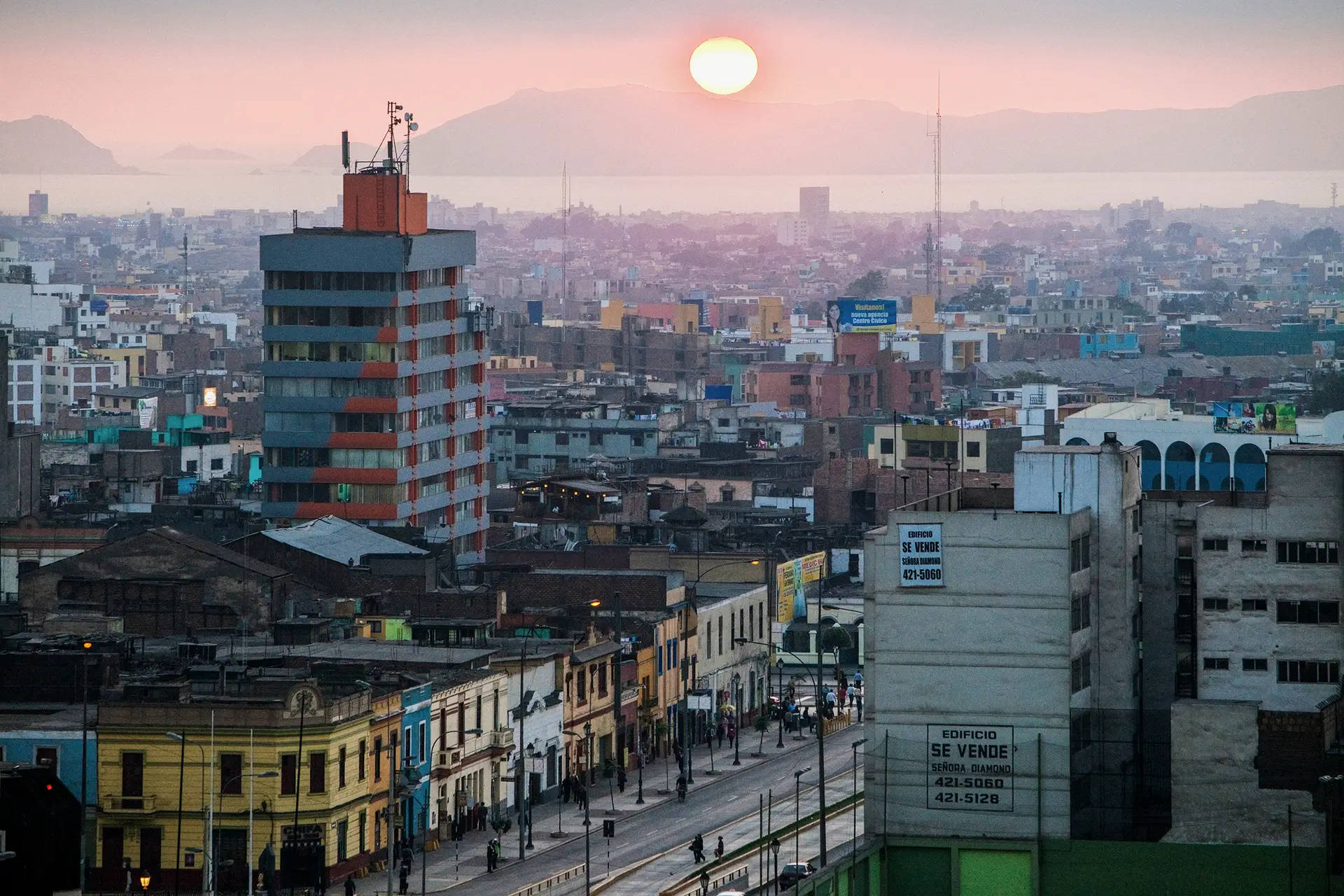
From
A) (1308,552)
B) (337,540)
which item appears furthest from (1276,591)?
(337,540)

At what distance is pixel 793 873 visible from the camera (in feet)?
231

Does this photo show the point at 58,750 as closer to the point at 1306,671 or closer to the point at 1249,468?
the point at 1306,671

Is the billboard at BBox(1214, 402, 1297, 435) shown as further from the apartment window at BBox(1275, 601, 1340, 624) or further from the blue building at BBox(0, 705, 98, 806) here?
the blue building at BBox(0, 705, 98, 806)

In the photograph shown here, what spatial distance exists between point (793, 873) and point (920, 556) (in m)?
7.82

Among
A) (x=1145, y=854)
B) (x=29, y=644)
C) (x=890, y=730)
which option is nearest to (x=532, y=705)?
(x=29, y=644)

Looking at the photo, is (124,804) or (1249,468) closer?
(124,804)

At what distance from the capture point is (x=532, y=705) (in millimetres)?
89312

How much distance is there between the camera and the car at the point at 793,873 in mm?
66125

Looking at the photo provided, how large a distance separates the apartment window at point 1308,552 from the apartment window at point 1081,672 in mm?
5422

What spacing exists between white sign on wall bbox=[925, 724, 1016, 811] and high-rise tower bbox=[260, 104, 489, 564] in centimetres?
6368

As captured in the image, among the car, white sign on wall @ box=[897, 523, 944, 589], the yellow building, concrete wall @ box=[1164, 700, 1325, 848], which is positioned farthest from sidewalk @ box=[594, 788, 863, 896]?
concrete wall @ box=[1164, 700, 1325, 848]

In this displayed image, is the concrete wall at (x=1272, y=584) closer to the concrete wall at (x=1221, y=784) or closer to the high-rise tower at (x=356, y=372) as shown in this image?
the concrete wall at (x=1221, y=784)

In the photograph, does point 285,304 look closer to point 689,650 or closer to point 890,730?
point 689,650

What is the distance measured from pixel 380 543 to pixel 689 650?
1660cm
